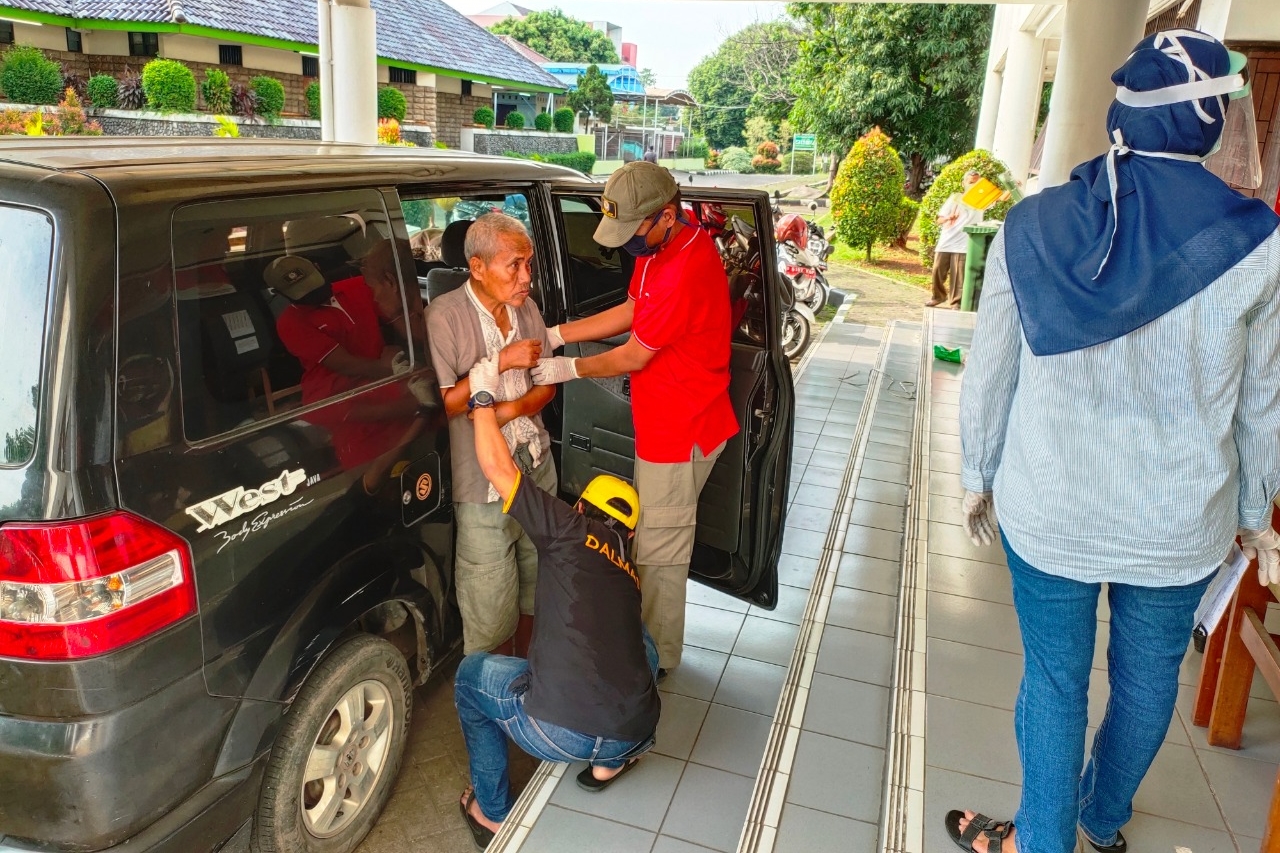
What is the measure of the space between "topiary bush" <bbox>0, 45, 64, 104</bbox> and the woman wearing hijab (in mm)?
20326

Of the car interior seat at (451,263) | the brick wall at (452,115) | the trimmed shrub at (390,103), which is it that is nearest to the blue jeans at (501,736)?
the car interior seat at (451,263)

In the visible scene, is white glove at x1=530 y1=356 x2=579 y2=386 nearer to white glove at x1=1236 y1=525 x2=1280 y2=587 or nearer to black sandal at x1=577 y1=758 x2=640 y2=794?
black sandal at x1=577 y1=758 x2=640 y2=794

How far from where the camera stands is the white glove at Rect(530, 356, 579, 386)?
9.54ft

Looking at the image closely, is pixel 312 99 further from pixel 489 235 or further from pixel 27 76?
pixel 489 235

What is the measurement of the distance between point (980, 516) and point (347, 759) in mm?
1732

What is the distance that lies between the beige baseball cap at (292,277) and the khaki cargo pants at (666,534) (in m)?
1.23

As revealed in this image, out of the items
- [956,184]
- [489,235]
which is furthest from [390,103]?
[489,235]

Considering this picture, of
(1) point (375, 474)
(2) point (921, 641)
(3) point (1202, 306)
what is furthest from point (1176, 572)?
(1) point (375, 474)

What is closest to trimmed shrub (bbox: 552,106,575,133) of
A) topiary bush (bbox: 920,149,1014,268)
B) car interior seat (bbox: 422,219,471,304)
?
topiary bush (bbox: 920,149,1014,268)

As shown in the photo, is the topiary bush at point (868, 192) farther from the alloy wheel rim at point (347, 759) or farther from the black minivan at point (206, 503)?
the alloy wheel rim at point (347, 759)

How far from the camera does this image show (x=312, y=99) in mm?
22312

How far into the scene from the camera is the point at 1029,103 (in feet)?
50.3

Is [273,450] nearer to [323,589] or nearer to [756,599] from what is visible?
[323,589]

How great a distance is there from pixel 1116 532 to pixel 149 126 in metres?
20.4
